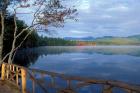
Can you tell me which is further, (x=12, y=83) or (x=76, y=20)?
(x=76, y=20)

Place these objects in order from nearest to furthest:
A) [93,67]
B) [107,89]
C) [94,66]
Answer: [107,89], [93,67], [94,66]

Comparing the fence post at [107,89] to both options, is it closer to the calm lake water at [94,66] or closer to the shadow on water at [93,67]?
the shadow on water at [93,67]

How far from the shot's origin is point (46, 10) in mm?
20328

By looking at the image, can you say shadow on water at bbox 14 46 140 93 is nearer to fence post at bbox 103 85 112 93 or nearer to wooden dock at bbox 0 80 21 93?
wooden dock at bbox 0 80 21 93

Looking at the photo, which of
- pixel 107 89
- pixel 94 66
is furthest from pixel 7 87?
pixel 94 66

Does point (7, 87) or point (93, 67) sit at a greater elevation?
point (7, 87)

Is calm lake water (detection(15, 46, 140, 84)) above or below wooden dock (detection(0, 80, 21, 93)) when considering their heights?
below

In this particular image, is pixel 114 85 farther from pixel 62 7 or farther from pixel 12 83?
pixel 62 7

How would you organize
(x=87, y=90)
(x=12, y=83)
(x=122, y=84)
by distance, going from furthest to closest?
(x=87, y=90) → (x=12, y=83) → (x=122, y=84)

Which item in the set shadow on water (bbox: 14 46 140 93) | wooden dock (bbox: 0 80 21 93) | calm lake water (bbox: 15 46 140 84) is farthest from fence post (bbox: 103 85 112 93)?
calm lake water (bbox: 15 46 140 84)

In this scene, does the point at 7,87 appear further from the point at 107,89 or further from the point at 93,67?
the point at 93,67

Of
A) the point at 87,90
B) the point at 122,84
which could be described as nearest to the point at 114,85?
the point at 122,84

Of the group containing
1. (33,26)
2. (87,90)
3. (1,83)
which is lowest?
(87,90)

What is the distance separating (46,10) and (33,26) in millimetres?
1633
